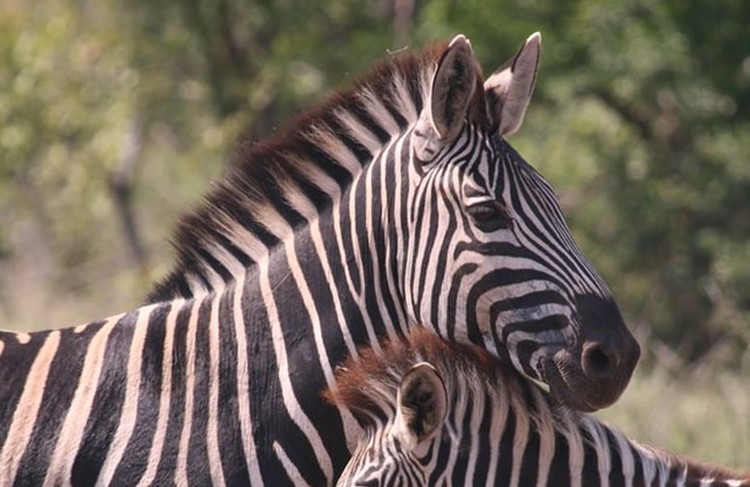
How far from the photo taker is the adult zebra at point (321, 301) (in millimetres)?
5418

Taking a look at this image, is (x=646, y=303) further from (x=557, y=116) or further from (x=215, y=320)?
(x=215, y=320)

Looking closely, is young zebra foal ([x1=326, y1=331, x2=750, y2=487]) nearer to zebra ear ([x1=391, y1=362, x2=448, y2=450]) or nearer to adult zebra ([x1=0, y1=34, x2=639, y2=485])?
zebra ear ([x1=391, y1=362, x2=448, y2=450])

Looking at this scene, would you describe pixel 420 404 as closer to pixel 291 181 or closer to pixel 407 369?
pixel 407 369

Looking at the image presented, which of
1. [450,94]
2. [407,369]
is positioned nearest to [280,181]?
[450,94]

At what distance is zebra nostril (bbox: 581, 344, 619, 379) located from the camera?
5238mm

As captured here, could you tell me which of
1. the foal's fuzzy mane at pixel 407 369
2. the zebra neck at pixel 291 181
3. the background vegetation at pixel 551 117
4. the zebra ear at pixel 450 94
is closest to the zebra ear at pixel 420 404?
the foal's fuzzy mane at pixel 407 369

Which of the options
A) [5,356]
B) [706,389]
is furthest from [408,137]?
[706,389]

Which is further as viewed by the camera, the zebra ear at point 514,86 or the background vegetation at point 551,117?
the background vegetation at point 551,117

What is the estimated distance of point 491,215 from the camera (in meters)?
5.50

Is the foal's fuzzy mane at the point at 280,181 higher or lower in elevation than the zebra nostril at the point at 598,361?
higher

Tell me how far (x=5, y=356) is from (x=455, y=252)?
1750 mm

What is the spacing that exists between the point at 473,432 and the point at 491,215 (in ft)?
2.86

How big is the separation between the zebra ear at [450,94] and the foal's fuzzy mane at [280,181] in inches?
11.7

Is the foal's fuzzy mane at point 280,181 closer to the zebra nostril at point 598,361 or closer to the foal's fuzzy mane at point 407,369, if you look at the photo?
the foal's fuzzy mane at point 407,369
